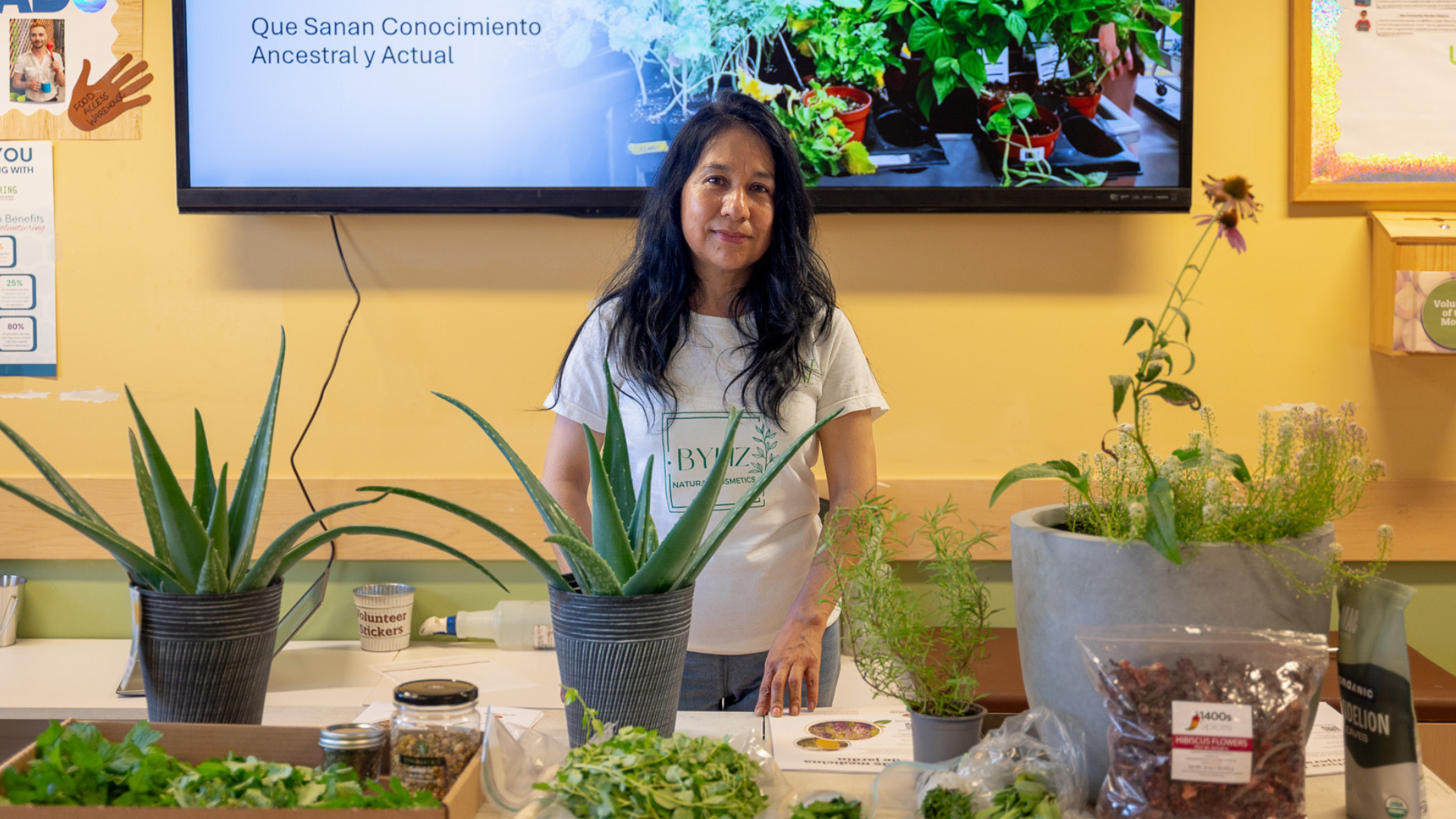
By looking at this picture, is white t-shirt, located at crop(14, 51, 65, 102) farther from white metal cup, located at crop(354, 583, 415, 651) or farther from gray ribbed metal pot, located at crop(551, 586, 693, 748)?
gray ribbed metal pot, located at crop(551, 586, 693, 748)

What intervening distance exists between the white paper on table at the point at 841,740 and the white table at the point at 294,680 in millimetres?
353

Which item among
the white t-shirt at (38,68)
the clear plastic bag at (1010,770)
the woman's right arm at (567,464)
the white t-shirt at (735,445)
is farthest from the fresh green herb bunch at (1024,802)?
the white t-shirt at (38,68)

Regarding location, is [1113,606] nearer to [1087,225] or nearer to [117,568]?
[1087,225]

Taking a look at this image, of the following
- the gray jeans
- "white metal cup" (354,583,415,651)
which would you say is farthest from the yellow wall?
the gray jeans

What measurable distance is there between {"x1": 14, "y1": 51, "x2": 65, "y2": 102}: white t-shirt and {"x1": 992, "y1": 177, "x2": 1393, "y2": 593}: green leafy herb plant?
207cm

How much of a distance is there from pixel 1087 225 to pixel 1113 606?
4.76ft

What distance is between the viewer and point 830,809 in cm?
77

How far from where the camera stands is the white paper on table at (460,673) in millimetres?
1808

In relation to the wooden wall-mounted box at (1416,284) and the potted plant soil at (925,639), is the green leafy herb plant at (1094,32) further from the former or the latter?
the potted plant soil at (925,639)

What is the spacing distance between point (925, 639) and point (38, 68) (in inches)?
82.4

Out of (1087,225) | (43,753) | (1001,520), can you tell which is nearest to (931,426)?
(1001,520)

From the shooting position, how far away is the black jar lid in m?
0.80

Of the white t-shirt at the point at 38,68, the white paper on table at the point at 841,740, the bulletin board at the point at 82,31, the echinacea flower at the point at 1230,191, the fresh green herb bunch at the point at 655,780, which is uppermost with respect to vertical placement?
the bulletin board at the point at 82,31

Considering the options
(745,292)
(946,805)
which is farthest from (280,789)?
(745,292)
